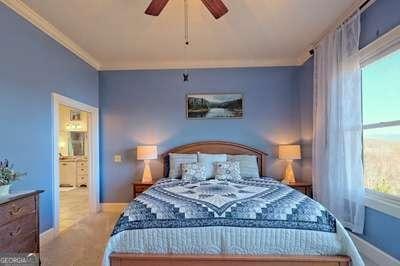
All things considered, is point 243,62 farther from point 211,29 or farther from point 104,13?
point 104,13

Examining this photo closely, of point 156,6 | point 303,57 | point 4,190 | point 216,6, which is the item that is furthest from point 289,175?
point 4,190

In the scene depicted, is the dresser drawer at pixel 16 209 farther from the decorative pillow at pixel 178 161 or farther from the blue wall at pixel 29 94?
the decorative pillow at pixel 178 161

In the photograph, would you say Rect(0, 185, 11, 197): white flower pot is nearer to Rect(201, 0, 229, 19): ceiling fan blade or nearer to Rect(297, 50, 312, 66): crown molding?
Rect(201, 0, 229, 19): ceiling fan blade

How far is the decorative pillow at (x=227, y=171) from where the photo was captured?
413 centimetres

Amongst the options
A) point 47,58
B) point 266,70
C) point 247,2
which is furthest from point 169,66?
point 247,2

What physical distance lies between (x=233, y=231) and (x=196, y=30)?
263 centimetres

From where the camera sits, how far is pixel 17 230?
7.98 ft

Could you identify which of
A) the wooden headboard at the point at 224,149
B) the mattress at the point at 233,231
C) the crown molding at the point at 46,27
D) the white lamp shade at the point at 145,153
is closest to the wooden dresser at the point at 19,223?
the mattress at the point at 233,231

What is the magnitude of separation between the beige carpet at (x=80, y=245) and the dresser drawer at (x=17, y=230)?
50 cm

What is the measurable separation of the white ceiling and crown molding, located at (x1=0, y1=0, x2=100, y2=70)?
0.20ft

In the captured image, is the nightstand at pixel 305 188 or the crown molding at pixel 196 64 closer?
the nightstand at pixel 305 188

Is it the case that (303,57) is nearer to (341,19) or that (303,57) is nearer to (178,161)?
(341,19)

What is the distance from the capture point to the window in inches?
106

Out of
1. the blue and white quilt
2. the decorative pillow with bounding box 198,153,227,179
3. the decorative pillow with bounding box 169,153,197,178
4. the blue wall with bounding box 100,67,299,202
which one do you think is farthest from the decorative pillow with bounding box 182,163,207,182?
the blue and white quilt
